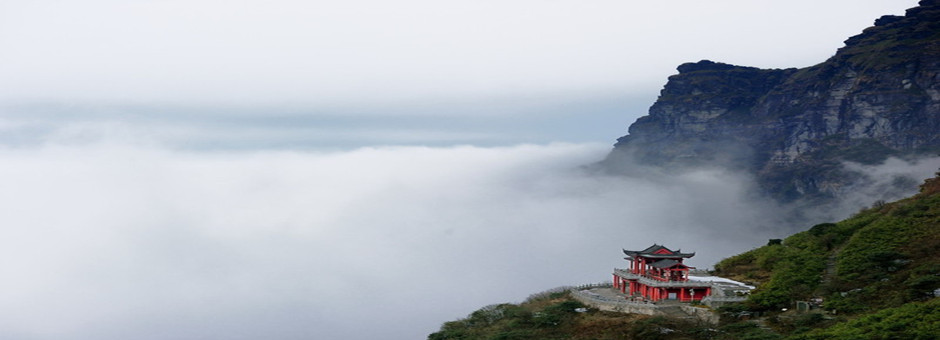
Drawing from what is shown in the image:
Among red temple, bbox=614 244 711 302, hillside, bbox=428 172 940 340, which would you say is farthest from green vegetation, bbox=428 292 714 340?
red temple, bbox=614 244 711 302

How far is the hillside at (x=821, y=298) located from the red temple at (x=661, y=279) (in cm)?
580

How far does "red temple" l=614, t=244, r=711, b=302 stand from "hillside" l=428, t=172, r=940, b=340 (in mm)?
5796

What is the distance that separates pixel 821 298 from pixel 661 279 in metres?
16.4

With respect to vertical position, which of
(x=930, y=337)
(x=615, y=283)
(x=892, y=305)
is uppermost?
(x=615, y=283)

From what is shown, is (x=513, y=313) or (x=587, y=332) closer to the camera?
(x=587, y=332)

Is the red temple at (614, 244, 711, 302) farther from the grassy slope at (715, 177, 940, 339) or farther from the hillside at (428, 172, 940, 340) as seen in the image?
the grassy slope at (715, 177, 940, 339)

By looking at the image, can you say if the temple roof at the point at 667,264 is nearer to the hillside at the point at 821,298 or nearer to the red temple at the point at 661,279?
the red temple at the point at 661,279

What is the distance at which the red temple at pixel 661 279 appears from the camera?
8675 cm

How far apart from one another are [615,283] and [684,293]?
14.4 meters

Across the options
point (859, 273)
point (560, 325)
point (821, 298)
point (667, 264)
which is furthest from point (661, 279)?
point (859, 273)

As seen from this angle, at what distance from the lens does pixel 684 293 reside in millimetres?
86562

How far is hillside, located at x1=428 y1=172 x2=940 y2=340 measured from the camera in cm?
6500

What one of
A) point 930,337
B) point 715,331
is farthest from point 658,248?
point 930,337

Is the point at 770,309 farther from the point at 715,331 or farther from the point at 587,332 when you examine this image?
the point at 587,332
